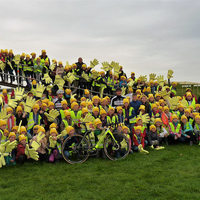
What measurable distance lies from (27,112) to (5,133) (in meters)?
1.11

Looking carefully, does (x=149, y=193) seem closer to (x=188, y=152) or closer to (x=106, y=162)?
(x=106, y=162)

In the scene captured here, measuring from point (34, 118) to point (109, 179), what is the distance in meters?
3.28

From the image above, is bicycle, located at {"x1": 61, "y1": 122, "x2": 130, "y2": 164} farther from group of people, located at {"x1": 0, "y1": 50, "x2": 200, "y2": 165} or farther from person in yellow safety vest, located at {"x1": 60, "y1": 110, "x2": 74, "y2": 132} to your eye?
person in yellow safety vest, located at {"x1": 60, "y1": 110, "x2": 74, "y2": 132}

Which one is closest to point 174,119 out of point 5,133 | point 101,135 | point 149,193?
point 101,135

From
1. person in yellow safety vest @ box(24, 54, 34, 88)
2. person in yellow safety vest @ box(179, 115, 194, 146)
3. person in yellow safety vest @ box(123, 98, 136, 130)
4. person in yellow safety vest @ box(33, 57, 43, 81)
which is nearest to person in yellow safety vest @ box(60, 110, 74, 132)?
person in yellow safety vest @ box(123, 98, 136, 130)

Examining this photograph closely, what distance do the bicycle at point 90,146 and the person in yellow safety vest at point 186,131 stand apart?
2762 millimetres

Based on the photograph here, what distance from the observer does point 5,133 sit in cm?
712

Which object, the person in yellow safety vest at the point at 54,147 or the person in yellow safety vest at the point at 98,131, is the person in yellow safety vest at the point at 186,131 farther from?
the person in yellow safety vest at the point at 54,147

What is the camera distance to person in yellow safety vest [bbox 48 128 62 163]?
7.20 metres

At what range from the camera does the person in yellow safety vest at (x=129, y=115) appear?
8.55 metres

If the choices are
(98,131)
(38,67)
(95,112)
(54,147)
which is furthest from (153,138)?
(38,67)

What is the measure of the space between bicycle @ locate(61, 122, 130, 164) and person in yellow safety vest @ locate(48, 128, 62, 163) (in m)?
0.19

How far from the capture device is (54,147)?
24.0 ft

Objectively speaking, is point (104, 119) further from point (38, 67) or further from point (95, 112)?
point (38, 67)
